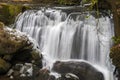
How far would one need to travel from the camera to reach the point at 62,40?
45.6 ft

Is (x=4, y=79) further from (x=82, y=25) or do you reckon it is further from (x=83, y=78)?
(x=82, y=25)

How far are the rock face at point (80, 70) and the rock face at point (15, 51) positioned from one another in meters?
1.03

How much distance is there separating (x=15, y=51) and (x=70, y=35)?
3.07m

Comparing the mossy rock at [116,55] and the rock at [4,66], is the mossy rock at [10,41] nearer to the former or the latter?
the rock at [4,66]

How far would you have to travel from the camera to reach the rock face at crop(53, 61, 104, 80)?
11.5m

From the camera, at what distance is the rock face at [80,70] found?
1152 centimetres

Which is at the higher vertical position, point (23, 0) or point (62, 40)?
point (23, 0)

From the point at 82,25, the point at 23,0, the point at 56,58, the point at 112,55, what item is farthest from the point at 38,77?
the point at 23,0

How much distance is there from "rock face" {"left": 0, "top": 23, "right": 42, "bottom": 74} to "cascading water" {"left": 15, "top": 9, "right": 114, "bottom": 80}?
3.72ft

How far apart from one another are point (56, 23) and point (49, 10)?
5.55ft

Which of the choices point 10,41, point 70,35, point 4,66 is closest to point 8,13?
point 70,35

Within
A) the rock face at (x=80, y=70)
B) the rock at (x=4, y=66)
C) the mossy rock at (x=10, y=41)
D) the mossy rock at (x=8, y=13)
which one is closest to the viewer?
the rock face at (x=80, y=70)

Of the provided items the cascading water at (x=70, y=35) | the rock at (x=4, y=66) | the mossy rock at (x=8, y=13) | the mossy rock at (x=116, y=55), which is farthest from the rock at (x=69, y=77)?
the mossy rock at (x=8, y=13)

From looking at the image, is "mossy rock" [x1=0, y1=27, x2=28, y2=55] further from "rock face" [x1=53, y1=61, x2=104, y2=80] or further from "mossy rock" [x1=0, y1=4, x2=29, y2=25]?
"mossy rock" [x1=0, y1=4, x2=29, y2=25]
